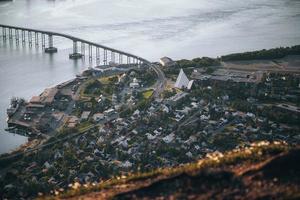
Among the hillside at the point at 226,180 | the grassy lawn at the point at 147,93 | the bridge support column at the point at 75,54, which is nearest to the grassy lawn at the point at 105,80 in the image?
the grassy lawn at the point at 147,93

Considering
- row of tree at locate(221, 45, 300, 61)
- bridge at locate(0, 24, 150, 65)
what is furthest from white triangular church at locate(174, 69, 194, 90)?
row of tree at locate(221, 45, 300, 61)

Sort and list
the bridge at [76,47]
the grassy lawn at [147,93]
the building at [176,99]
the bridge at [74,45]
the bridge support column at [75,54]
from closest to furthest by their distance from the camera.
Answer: the building at [176,99] → the grassy lawn at [147,93] → the bridge at [76,47] → the bridge at [74,45] → the bridge support column at [75,54]

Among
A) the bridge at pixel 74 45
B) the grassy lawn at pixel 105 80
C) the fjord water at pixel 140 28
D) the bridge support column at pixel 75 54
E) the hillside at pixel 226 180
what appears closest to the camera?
the hillside at pixel 226 180

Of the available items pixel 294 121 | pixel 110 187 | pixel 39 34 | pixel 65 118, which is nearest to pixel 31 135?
pixel 65 118

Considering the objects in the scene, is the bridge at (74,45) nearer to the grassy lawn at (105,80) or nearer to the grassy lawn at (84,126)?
the grassy lawn at (105,80)

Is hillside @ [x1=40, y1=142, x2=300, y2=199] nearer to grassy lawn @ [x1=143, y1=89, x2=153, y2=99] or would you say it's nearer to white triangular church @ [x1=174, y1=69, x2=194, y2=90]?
grassy lawn @ [x1=143, y1=89, x2=153, y2=99]

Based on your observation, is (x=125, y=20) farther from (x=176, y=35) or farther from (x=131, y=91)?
(x=131, y=91)
